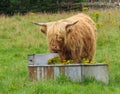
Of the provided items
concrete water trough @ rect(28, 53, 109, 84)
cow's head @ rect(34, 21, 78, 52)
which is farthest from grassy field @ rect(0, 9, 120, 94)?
cow's head @ rect(34, 21, 78, 52)

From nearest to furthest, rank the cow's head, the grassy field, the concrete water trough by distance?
the grassy field
the concrete water trough
the cow's head

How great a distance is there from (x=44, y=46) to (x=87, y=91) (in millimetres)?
6486

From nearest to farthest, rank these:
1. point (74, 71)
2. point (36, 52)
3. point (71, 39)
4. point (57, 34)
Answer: point (74, 71) < point (57, 34) < point (71, 39) < point (36, 52)

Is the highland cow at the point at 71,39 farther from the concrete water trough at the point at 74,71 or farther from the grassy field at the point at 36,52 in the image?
the grassy field at the point at 36,52

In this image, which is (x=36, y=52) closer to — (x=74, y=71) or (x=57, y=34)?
(x=57, y=34)

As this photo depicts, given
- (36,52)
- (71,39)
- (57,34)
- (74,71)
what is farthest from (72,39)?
(36,52)

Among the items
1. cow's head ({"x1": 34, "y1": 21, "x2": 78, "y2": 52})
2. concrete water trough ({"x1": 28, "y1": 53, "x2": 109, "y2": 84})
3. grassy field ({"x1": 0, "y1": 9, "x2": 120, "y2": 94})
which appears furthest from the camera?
cow's head ({"x1": 34, "y1": 21, "x2": 78, "y2": 52})

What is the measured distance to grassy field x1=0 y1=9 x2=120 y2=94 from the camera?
7.63m

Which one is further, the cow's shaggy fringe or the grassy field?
the cow's shaggy fringe

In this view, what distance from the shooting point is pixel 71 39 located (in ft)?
28.4

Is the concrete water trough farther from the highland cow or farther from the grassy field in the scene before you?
the highland cow

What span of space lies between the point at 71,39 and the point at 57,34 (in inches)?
16.5

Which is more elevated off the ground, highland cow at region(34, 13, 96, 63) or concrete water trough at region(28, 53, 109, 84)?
highland cow at region(34, 13, 96, 63)

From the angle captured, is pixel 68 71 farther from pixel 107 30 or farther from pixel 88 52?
pixel 107 30
